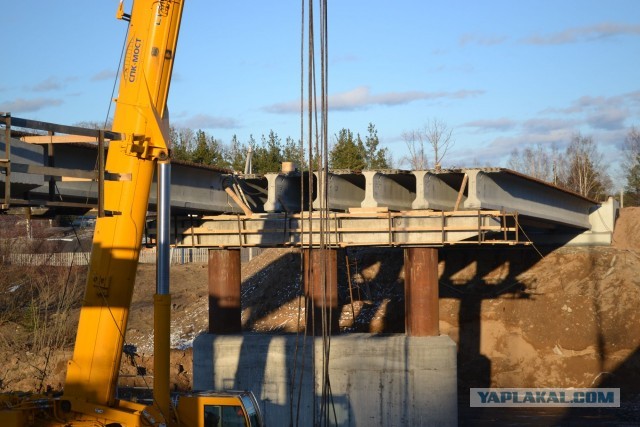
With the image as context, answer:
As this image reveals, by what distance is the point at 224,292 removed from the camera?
2777cm

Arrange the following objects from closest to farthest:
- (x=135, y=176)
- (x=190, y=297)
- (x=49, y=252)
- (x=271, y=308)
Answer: (x=135, y=176), (x=271, y=308), (x=190, y=297), (x=49, y=252)

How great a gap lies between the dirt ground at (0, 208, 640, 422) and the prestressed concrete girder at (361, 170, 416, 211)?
29.6ft

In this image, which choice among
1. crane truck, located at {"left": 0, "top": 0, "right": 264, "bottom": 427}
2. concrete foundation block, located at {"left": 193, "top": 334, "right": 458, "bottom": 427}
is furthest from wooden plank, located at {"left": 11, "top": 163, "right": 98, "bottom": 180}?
concrete foundation block, located at {"left": 193, "top": 334, "right": 458, "bottom": 427}

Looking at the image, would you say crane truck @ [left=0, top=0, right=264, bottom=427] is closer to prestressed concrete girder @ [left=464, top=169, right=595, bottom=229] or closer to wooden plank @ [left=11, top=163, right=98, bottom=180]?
wooden plank @ [left=11, top=163, right=98, bottom=180]

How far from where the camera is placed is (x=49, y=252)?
60.0 m

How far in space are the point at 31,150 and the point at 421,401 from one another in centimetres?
1457

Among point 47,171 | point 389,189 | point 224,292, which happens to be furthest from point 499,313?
point 47,171

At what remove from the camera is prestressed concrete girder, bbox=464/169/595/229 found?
2459 centimetres

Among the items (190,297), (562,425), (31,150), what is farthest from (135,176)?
(190,297)

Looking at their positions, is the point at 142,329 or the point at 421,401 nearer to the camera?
the point at 421,401

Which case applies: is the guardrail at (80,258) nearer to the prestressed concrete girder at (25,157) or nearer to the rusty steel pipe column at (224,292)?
the rusty steel pipe column at (224,292)

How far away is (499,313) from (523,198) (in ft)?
26.8

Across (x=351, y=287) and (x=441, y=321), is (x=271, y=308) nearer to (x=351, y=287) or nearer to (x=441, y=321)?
(x=351, y=287)

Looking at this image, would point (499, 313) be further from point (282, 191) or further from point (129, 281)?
point (129, 281)
